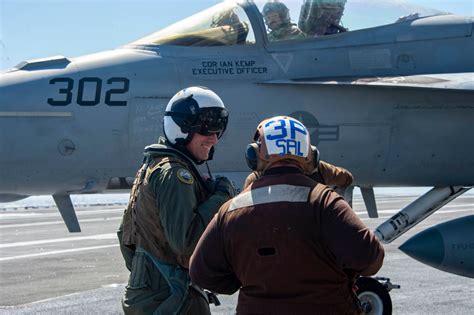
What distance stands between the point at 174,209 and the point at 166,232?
0.38 feet

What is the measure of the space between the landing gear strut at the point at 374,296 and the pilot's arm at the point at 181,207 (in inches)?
140

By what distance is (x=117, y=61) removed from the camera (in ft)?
24.3

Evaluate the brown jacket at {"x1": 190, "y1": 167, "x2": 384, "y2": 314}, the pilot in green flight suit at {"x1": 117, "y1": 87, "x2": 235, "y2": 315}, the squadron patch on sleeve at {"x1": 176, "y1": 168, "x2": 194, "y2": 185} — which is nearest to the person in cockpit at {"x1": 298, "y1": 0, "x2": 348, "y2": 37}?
the pilot in green flight suit at {"x1": 117, "y1": 87, "x2": 235, "y2": 315}

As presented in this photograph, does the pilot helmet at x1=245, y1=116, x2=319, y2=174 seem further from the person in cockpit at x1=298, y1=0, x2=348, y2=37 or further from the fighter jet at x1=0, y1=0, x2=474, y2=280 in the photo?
the person in cockpit at x1=298, y1=0, x2=348, y2=37

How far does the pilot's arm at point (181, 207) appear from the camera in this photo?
3748 mm

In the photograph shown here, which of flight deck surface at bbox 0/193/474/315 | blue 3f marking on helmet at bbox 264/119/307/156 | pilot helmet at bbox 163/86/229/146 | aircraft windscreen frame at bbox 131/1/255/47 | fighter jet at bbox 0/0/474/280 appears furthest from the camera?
flight deck surface at bbox 0/193/474/315

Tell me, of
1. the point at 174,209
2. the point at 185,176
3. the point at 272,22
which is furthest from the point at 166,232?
the point at 272,22

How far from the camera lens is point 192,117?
4.05 m

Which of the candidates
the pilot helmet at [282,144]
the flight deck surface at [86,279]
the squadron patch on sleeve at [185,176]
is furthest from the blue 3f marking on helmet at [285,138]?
the flight deck surface at [86,279]

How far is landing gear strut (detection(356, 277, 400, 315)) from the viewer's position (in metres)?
7.15

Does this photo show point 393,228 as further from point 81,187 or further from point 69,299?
point 69,299

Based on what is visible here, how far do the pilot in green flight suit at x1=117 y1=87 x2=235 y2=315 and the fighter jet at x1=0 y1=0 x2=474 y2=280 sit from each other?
303 centimetres

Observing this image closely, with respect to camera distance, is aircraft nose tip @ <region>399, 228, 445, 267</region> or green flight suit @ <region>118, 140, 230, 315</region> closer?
green flight suit @ <region>118, 140, 230, 315</region>

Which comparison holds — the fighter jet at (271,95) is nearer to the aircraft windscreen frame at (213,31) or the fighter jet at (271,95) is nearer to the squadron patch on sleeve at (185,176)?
the aircraft windscreen frame at (213,31)
